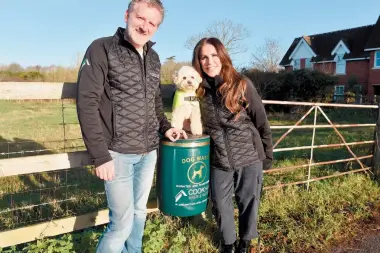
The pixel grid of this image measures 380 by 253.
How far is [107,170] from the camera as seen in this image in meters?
1.97

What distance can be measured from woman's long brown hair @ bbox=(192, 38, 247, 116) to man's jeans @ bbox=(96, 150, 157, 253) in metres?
0.78

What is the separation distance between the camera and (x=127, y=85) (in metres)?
2.04

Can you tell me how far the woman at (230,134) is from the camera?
2650 mm

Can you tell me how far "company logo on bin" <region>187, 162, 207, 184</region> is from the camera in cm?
258

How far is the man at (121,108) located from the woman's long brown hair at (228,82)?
62 centimetres

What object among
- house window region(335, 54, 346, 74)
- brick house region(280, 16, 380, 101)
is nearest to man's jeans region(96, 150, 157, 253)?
brick house region(280, 16, 380, 101)

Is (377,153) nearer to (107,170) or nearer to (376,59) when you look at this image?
(107,170)

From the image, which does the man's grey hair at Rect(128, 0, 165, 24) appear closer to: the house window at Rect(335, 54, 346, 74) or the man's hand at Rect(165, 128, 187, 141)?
the man's hand at Rect(165, 128, 187, 141)

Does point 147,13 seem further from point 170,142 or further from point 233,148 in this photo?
point 233,148

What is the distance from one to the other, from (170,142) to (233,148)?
0.57m

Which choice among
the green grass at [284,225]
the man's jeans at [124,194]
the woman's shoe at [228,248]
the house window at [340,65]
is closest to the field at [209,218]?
the green grass at [284,225]

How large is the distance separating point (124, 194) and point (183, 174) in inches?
23.7

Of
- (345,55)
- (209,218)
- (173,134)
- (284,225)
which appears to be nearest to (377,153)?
(284,225)

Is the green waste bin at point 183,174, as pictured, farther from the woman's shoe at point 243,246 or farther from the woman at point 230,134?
the woman's shoe at point 243,246
